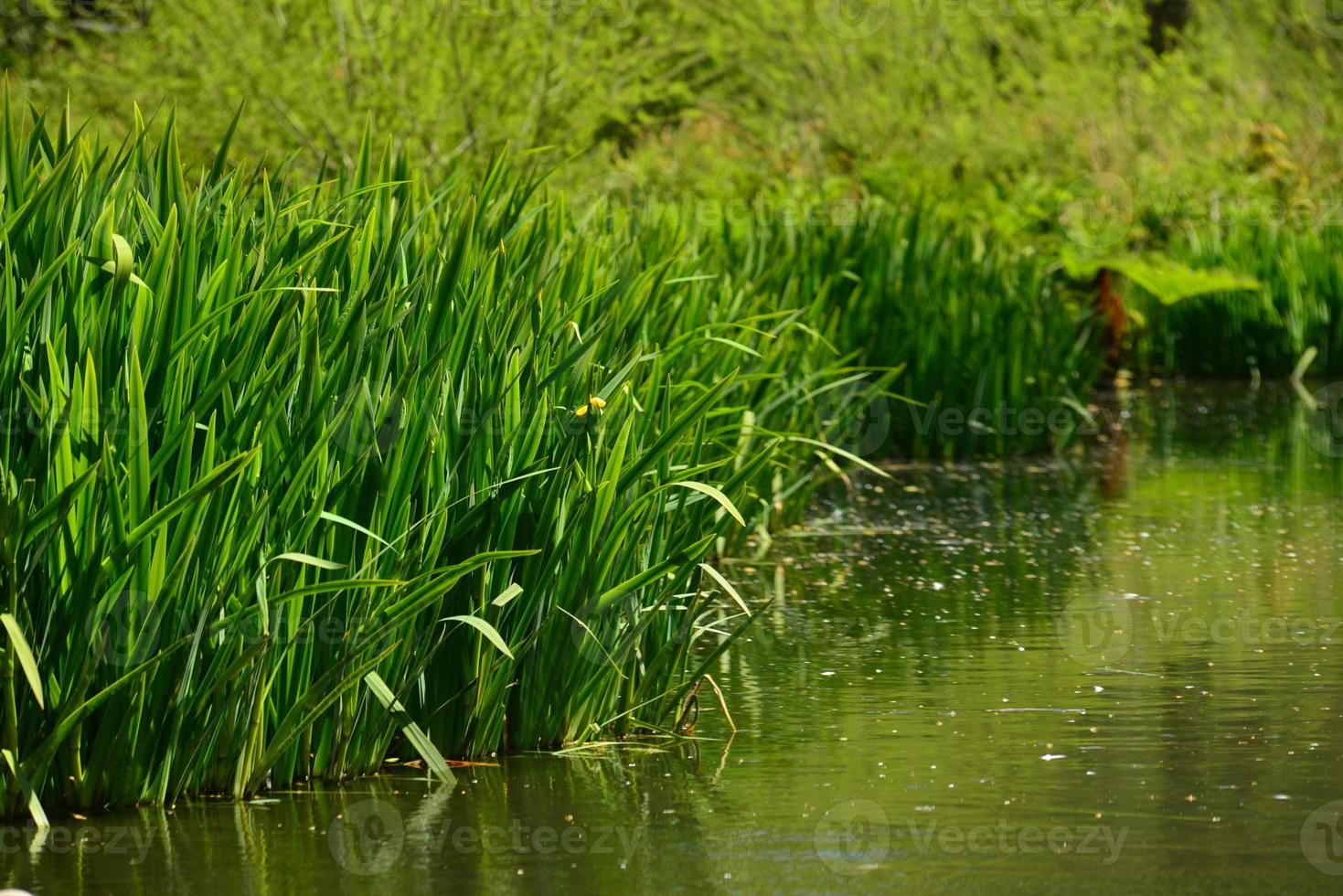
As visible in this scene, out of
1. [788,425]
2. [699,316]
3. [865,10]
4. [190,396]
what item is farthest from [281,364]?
[865,10]

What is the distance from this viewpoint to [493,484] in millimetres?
3902

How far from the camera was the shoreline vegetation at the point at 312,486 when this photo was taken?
3357 mm

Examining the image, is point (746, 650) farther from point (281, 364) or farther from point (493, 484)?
point (281, 364)
